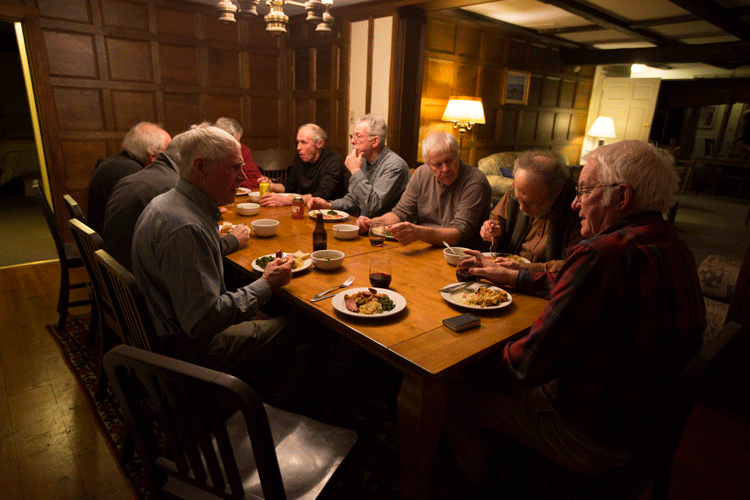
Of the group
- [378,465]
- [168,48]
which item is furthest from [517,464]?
[168,48]

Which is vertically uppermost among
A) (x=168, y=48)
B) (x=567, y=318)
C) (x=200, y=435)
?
(x=168, y=48)

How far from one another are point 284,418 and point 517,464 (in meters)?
0.81

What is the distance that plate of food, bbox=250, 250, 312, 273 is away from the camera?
178cm

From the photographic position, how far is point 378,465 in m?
1.76

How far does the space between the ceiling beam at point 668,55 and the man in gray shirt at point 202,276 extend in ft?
21.7

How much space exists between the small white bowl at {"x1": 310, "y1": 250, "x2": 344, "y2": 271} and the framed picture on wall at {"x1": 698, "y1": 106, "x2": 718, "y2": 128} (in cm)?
1286

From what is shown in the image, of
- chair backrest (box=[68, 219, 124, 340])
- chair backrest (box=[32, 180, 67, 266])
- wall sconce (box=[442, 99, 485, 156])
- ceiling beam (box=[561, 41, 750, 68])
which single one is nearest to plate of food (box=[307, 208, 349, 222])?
chair backrest (box=[68, 219, 124, 340])

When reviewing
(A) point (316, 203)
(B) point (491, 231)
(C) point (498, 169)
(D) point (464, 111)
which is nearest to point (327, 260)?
(B) point (491, 231)

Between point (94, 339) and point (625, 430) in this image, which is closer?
point (625, 430)

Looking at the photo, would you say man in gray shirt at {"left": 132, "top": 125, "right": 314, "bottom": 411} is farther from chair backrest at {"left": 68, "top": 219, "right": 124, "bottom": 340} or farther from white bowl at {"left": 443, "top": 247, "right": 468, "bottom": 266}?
white bowl at {"left": 443, "top": 247, "right": 468, "bottom": 266}

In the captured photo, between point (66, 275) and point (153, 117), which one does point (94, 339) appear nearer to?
point (66, 275)

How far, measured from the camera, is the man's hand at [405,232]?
2.09 m

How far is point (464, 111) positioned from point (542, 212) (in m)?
3.21

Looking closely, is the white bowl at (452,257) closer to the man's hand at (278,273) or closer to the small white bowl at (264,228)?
the man's hand at (278,273)
